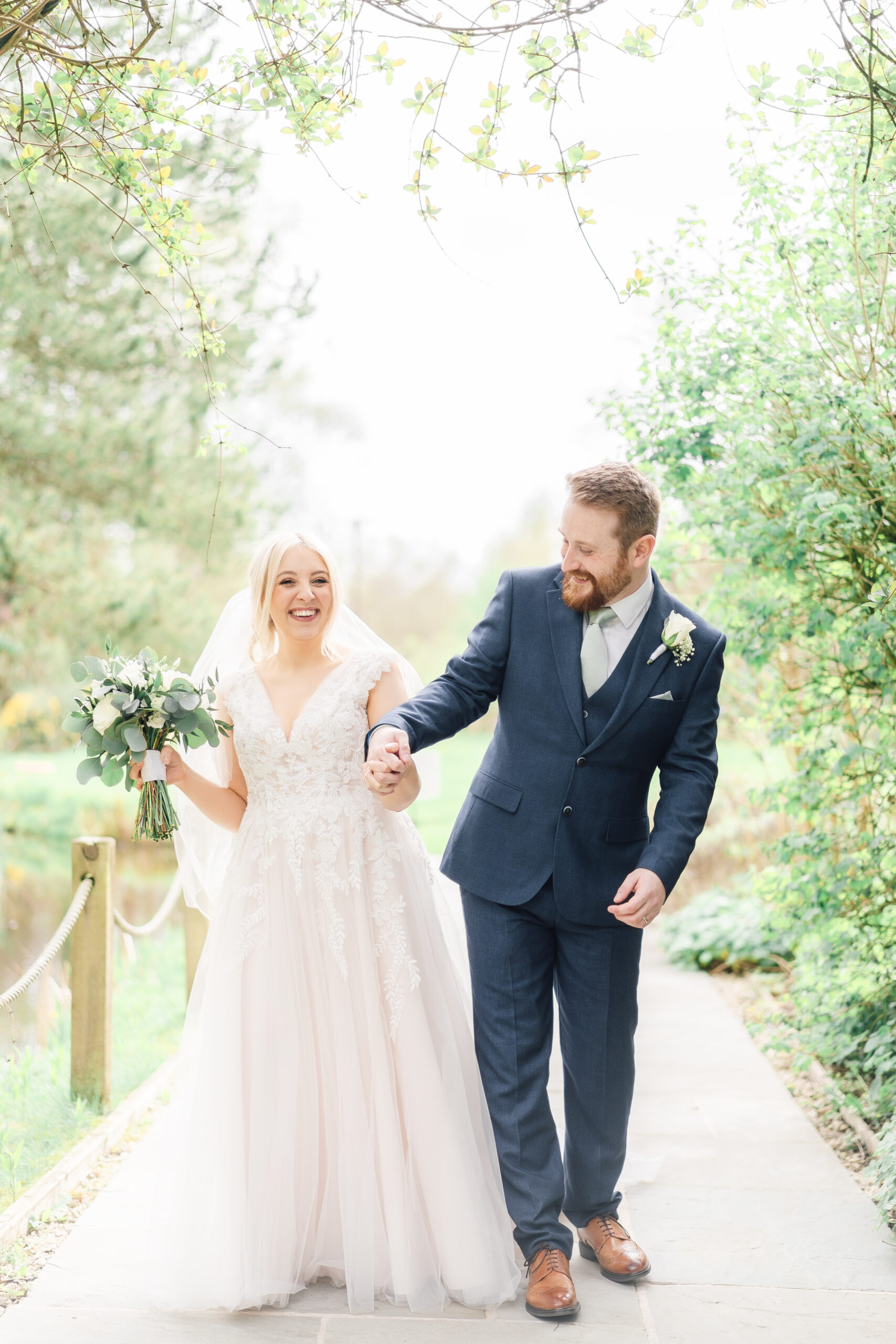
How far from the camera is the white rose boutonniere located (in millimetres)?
2881

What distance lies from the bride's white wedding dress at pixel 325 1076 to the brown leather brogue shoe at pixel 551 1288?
3.2 inches

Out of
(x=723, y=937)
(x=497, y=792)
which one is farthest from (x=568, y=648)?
(x=723, y=937)

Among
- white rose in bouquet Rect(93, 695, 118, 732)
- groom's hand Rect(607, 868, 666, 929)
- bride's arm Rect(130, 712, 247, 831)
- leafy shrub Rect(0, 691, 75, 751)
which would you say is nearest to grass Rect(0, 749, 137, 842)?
leafy shrub Rect(0, 691, 75, 751)

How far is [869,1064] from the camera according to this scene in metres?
3.95

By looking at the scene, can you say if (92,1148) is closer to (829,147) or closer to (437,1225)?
(437,1225)

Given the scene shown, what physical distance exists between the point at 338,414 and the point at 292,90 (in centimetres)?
2278

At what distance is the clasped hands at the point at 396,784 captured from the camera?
105 inches

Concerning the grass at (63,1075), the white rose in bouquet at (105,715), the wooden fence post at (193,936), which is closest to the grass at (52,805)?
the grass at (63,1075)

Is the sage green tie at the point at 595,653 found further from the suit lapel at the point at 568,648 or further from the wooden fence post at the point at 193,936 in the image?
the wooden fence post at the point at 193,936

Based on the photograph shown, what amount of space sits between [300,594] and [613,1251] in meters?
1.94

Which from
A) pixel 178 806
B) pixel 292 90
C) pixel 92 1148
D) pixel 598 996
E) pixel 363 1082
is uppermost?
pixel 292 90

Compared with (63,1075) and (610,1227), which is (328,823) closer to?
(610,1227)

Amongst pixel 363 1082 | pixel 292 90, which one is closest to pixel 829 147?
pixel 292 90

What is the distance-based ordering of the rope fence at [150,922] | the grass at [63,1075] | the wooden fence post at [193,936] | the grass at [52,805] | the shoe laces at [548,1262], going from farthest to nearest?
1. the grass at [52,805]
2. the wooden fence post at [193,936]
3. the rope fence at [150,922]
4. the grass at [63,1075]
5. the shoe laces at [548,1262]
